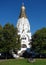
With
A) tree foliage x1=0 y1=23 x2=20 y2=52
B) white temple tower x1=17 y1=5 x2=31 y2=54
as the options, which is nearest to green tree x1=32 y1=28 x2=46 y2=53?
tree foliage x1=0 y1=23 x2=20 y2=52

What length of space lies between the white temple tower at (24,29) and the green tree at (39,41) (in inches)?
620

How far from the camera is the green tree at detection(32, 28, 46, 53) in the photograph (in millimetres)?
59406

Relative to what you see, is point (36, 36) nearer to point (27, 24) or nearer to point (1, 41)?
point (1, 41)

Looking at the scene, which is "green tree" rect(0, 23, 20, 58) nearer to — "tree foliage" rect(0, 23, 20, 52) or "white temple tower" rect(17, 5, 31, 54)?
"tree foliage" rect(0, 23, 20, 52)

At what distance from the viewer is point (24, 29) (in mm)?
85125

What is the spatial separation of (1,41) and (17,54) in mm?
17605

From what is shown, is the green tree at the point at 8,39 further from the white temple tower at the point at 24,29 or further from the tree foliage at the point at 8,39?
the white temple tower at the point at 24,29

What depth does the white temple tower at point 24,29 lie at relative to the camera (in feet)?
261

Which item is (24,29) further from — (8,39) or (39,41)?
(8,39)

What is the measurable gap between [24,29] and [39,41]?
1000 inches

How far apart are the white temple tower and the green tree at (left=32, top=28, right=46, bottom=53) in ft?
51.7

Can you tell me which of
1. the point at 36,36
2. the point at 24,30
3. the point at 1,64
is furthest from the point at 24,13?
the point at 1,64

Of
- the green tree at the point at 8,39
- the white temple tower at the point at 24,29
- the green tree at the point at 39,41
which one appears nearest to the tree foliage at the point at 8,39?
the green tree at the point at 8,39

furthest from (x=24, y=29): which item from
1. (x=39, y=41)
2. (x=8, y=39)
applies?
(x=8, y=39)
